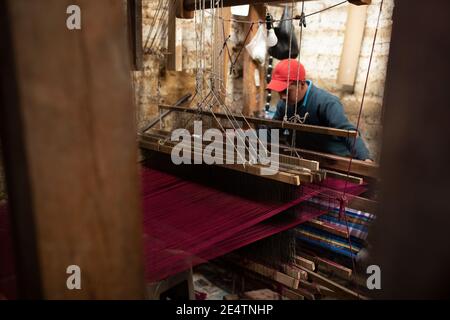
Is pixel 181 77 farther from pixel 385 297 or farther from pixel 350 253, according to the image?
pixel 385 297

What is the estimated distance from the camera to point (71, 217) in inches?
19.7

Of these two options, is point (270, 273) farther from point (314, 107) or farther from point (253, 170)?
point (314, 107)

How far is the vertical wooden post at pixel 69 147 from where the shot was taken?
0.44 meters

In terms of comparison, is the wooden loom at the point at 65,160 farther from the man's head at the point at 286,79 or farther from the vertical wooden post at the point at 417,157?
the man's head at the point at 286,79

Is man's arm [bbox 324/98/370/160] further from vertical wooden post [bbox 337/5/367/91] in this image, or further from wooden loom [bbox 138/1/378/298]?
vertical wooden post [bbox 337/5/367/91]

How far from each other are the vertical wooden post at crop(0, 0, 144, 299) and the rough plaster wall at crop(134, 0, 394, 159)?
10.4 ft

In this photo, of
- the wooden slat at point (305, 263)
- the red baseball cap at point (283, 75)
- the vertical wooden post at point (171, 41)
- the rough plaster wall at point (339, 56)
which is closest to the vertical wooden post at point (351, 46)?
the rough plaster wall at point (339, 56)

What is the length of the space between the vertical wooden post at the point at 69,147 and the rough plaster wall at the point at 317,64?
10.4 ft

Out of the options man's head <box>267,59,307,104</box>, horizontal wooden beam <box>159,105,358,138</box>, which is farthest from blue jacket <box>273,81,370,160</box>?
horizontal wooden beam <box>159,105,358,138</box>

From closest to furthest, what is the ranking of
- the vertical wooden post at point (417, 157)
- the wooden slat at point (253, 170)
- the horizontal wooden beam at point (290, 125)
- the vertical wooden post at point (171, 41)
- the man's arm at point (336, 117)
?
the vertical wooden post at point (417, 157) → the wooden slat at point (253, 170) → the horizontal wooden beam at point (290, 125) → the man's arm at point (336, 117) → the vertical wooden post at point (171, 41)

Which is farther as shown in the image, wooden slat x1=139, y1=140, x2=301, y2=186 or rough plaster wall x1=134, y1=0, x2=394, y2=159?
rough plaster wall x1=134, y1=0, x2=394, y2=159

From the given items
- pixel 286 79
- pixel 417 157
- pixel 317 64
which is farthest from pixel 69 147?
pixel 317 64

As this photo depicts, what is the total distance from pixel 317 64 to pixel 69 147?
159 inches

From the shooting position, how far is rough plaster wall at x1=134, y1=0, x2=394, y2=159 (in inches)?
142
